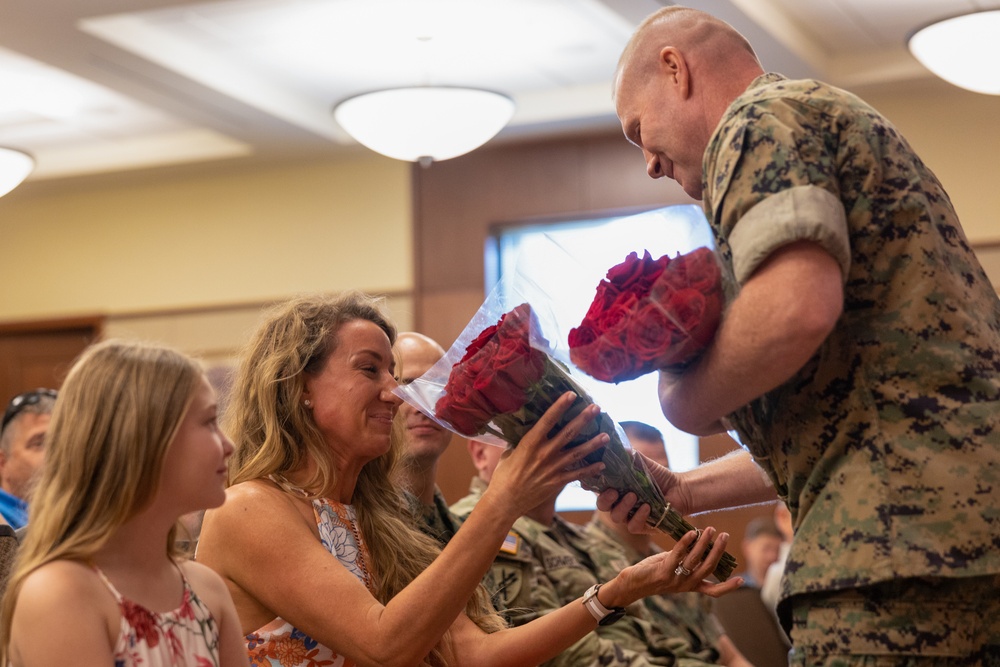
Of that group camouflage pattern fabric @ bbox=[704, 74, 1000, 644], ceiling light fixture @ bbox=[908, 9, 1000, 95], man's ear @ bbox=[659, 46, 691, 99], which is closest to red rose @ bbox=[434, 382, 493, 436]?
camouflage pattern fabric @ bbox=[704, 74, 1000, 644]

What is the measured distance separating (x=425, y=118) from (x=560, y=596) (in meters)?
2.97

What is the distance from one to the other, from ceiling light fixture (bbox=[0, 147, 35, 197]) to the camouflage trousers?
225 inches

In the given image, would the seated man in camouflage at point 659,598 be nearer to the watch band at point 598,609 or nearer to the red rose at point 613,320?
the watch band at point 598,609

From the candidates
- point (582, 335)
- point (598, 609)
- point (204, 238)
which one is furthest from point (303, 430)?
point (204, 238)

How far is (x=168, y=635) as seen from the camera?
156 centimetres

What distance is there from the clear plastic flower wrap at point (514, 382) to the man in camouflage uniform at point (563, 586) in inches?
35.1

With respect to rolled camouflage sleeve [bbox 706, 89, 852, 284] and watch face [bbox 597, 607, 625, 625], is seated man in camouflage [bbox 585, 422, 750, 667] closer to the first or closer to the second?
watch face [bbox 597, 607, 625, 625]

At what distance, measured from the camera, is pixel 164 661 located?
1532 mm

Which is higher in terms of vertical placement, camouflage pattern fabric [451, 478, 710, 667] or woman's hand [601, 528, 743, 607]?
woman's hand [601, 528, 743, 607]

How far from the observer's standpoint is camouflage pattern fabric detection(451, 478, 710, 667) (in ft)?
9.26

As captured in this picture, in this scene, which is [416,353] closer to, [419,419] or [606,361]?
[419,419]

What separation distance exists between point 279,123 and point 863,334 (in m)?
5.52

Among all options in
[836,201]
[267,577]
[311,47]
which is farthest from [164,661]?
[311,47]

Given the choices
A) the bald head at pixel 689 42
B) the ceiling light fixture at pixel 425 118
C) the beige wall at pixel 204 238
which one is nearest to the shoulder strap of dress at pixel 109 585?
the bald head at pixel 689 42
